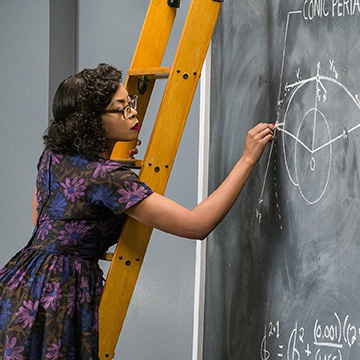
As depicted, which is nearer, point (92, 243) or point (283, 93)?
point (283, 93)

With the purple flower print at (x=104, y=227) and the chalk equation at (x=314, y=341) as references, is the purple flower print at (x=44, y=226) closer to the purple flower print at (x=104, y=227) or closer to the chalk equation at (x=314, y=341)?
the purple flower print at (x=104, y=227)

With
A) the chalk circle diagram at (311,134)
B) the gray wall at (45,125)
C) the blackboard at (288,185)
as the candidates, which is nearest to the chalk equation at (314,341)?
the blackboard at (288,185)

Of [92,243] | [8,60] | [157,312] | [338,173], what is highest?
[8,60]

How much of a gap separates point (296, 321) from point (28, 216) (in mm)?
1980

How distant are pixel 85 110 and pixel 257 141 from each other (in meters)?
0.46

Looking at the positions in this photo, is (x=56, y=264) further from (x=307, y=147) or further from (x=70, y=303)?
(x=307, y=147)

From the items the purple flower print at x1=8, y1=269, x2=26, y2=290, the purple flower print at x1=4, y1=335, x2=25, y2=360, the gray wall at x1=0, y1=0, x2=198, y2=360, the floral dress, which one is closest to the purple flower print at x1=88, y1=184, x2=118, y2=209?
the floral dress

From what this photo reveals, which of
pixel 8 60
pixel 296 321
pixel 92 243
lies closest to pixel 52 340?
pixel 92 243

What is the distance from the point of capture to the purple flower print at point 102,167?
1857 mm

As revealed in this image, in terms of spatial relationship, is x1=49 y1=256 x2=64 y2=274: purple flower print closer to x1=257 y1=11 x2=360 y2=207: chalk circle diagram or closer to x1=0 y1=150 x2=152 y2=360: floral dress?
x1=0 y1=150 x2=152 y2=360: floral dress

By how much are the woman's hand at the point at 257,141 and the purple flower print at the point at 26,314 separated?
0.67m

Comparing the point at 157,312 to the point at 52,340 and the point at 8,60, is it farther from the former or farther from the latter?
the point at 8,60

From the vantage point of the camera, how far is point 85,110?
191cm

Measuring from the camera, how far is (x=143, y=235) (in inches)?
77.4
